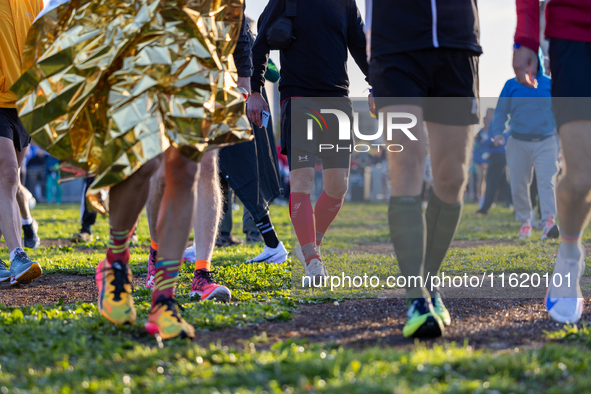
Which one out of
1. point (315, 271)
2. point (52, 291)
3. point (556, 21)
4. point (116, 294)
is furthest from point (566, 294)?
point (52, 291)

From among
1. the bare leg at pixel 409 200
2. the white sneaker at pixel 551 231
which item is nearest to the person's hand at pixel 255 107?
the bare leg at pixel 409 200

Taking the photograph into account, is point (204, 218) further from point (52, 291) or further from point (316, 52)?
point (316, 52)

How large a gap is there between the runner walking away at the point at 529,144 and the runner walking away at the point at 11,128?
660 cm

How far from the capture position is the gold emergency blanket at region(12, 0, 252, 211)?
250 centimetres

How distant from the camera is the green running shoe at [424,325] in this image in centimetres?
251

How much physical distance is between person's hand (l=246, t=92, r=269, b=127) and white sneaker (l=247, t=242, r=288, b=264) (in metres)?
1.37

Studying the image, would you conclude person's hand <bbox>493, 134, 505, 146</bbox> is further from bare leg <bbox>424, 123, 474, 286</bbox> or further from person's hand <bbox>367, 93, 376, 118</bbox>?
bare leg <bbox>424, 123, 474, 286</bbox>

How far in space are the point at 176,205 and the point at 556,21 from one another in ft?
7.17

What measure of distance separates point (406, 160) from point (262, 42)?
2.40 metres

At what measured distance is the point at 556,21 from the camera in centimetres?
307

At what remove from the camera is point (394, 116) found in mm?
2809

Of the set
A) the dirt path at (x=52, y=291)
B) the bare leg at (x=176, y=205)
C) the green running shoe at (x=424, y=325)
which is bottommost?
the dirt path at (x=52, y=291)

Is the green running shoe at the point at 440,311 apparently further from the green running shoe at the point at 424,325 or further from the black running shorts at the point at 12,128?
the black running shorts at the point at 12,128

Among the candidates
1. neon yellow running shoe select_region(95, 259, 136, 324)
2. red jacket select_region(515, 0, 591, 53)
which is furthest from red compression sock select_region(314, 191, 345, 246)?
neon yellow running shoe select_region(95, 259, 136, 324)
